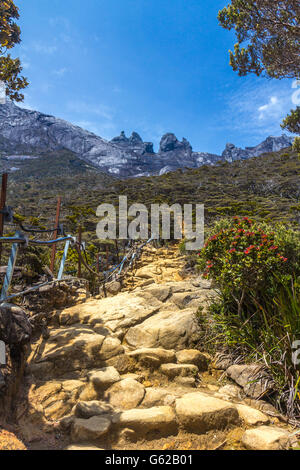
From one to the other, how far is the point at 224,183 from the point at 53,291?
97.0 feet

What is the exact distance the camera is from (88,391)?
2660mm

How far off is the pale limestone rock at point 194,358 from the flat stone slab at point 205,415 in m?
0.98

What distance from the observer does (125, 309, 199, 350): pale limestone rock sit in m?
3.74

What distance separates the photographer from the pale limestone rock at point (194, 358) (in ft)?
11.1

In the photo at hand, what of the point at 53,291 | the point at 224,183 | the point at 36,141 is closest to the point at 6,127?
the point at 36,141

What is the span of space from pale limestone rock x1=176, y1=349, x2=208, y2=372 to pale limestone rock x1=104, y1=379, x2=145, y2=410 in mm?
884

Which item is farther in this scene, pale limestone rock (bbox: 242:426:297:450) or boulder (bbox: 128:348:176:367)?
boulder (bbox: 128:348:176:367)

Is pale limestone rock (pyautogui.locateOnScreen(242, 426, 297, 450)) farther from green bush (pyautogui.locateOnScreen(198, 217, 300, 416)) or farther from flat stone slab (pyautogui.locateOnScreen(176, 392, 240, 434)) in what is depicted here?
green bush (pyautogui.locateOnScreen(198, 217, 300, 416))

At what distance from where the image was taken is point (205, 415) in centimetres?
225

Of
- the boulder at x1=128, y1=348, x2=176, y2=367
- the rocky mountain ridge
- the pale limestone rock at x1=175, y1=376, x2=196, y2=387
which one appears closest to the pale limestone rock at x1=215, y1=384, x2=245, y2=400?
the pale limestone rock at x1=175, y1=376, x2=196, y2=387

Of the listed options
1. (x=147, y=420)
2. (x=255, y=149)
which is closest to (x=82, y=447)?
(x=147, y=420)

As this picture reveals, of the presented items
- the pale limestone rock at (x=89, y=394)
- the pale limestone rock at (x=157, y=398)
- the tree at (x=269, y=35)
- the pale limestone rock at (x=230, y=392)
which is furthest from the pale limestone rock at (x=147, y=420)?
the tree at (x=269, y=35)

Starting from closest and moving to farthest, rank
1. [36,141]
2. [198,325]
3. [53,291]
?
[198,325]
[53,291]
[36,141]
